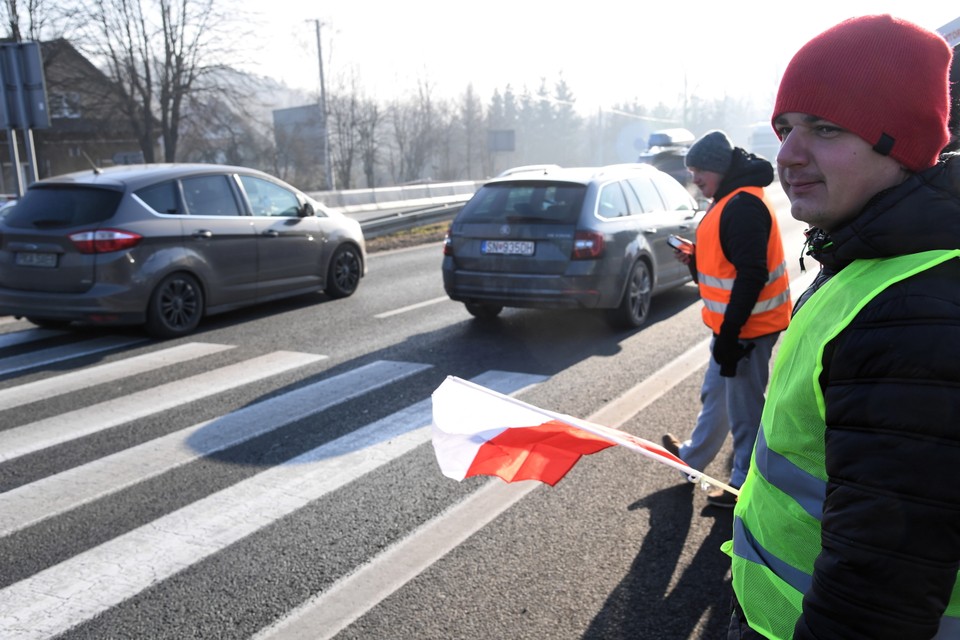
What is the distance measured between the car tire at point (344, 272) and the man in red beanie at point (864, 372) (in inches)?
382

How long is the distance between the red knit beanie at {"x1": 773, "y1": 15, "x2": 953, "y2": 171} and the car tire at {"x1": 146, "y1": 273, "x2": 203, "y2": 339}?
26.9ft

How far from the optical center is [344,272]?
11.3 metres

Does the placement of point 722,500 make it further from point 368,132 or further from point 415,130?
point 415,130

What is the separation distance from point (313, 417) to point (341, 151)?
70.6m

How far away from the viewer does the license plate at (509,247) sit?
8.73 meters

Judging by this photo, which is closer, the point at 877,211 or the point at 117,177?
the point at 877,211

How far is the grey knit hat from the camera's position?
4449mm

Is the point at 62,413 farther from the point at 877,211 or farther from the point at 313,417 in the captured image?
the point at 877,211

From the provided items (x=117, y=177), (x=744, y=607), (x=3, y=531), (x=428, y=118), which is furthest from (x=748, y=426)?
(x=428, y=118)

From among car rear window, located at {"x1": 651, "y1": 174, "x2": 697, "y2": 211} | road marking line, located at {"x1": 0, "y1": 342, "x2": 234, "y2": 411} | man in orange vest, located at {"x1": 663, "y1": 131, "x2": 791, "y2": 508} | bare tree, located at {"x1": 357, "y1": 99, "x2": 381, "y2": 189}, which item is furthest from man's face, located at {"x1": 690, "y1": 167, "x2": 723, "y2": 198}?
bare tree, located at {"x1": 357, "y1": 99, "x2": 381, "y2": 189}

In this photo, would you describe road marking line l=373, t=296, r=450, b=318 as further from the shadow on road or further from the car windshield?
the shadow on road

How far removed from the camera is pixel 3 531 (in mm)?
4203

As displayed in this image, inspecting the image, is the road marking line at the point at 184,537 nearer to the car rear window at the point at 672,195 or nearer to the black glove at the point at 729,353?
the black glove at the point at 729,353

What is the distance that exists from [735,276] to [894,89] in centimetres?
301
